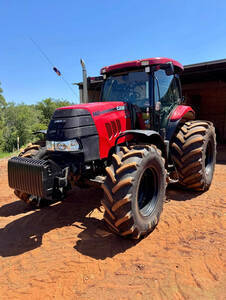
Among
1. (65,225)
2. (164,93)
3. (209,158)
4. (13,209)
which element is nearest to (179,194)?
(209,158)

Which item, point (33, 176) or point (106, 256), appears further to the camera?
point (33, 176)

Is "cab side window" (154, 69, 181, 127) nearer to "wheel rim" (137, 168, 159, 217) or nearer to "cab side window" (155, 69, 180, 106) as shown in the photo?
"cab side window" (155, 69, 180, 106)

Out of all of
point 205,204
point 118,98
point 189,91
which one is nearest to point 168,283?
point 205,204

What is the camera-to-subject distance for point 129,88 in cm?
389

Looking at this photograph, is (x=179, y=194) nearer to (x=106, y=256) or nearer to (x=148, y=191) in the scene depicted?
(x=148, y=191)

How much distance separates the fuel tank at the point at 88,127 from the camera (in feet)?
9.50

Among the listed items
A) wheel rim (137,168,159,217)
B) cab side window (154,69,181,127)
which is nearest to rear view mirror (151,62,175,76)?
cab side window (154,69,181,127)

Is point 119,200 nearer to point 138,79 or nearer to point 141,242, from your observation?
point 141,242

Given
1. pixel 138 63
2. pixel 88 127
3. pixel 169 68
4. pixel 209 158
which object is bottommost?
pixel 209 158

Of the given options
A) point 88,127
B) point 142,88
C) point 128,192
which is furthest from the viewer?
point 142,88

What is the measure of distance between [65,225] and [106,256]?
3.31 ft

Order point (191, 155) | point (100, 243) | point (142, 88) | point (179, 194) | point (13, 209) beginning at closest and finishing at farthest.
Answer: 1. point (100, 243)
2. point (142, 88)
3. point (191, 155)
4. point (13, 209)
5. point (179, 194)

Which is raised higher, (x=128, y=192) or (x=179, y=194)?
(x=128, y=192)

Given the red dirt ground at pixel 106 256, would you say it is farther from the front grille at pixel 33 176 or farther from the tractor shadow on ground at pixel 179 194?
the front grille at pixel 33 176
